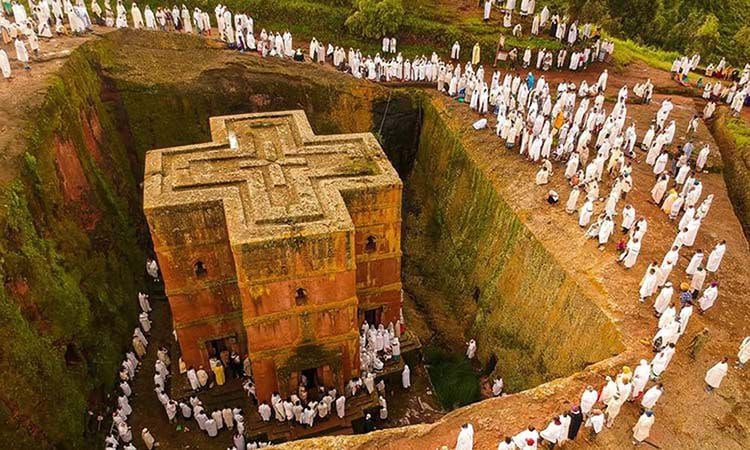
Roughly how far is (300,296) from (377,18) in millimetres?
19134

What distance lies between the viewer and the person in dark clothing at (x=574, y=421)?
1085cm

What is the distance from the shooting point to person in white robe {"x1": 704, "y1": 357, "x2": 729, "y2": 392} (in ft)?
38.5

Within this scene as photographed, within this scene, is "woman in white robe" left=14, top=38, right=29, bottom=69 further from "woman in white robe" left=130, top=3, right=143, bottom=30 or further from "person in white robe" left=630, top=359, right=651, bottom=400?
"person in white robe" left=630, top=359, right=651, bottom=400

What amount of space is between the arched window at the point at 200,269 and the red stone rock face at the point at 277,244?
49mm

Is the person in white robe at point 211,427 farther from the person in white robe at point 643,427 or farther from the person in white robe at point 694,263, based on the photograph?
the person in white robe at point 694,263

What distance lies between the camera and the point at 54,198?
17344 mm

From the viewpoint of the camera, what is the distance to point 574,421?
10.9 meters

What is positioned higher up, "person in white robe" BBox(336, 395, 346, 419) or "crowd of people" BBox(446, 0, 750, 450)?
"crowd of people" BBox(446, 0, 750, 450)

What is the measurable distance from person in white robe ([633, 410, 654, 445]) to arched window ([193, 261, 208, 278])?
36.2 feet

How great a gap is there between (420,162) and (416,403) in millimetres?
12225

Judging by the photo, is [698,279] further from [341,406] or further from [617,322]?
[341,406]

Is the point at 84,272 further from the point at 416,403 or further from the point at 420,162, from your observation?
the point at 420,162

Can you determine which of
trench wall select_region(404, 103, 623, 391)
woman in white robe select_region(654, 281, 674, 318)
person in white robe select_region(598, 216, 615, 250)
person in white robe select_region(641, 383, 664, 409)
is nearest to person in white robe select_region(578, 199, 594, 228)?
person in white robe select_region(598, 216, 615, 250)

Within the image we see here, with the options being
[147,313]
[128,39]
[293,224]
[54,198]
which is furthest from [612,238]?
[128,39]
